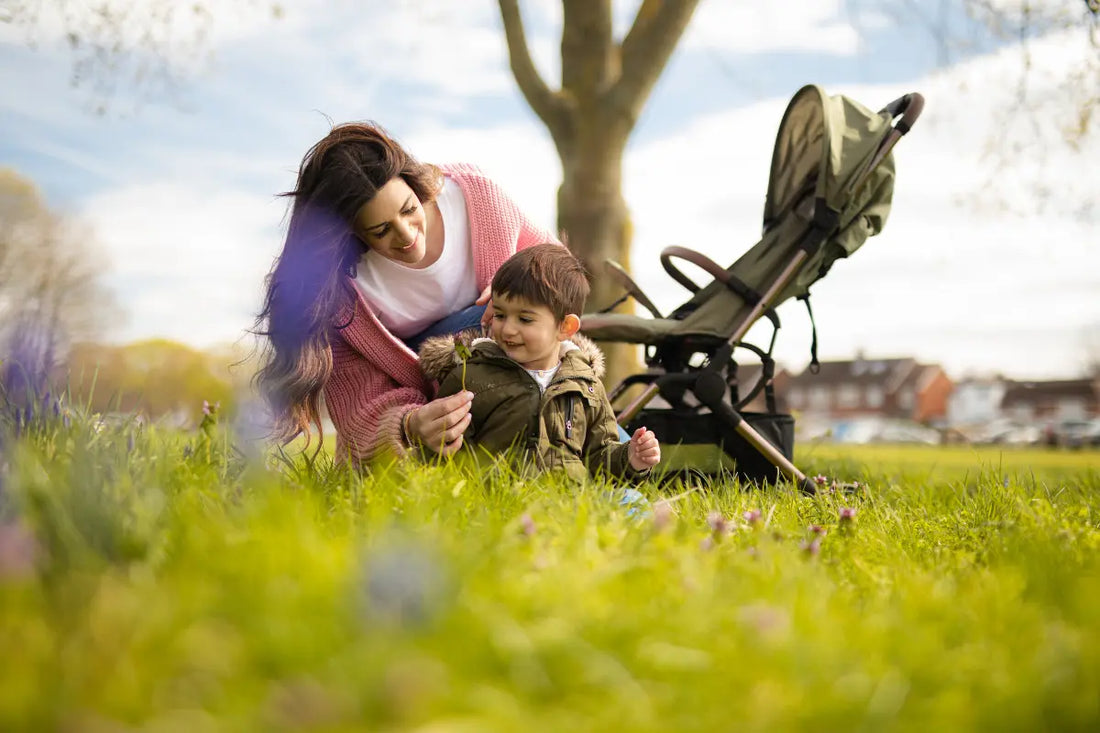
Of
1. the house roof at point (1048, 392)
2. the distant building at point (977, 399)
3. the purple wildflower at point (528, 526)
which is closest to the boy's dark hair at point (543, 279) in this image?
the purple wildflower at point (528, 526)

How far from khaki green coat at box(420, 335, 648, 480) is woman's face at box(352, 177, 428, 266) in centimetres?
43

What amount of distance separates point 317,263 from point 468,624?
7.57 ft

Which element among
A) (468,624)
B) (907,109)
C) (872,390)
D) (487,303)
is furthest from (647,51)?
(872,390)

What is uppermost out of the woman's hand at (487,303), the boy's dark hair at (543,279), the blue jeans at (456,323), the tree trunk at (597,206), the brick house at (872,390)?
the tree trunk at (597,206)

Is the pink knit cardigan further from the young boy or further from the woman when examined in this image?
the young boy

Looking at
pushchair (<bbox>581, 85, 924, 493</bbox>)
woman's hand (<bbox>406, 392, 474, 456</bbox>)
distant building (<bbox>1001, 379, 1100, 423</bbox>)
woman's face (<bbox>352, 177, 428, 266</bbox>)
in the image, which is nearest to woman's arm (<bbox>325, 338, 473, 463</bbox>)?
woman's hand (<bbox>406, 392, 474, 456</bbox>)

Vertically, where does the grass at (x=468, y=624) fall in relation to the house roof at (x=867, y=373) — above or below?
above

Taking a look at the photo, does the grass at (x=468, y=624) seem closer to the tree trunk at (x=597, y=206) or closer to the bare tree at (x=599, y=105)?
the tree trunk at (x=597, y=206)

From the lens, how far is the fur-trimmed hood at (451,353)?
3.33m

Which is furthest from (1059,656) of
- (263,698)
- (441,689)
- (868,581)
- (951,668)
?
(263,698)

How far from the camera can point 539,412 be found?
126 inches

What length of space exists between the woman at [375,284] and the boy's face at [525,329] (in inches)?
12.1

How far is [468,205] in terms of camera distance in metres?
3.80

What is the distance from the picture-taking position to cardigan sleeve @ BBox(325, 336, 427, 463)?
3326mm
